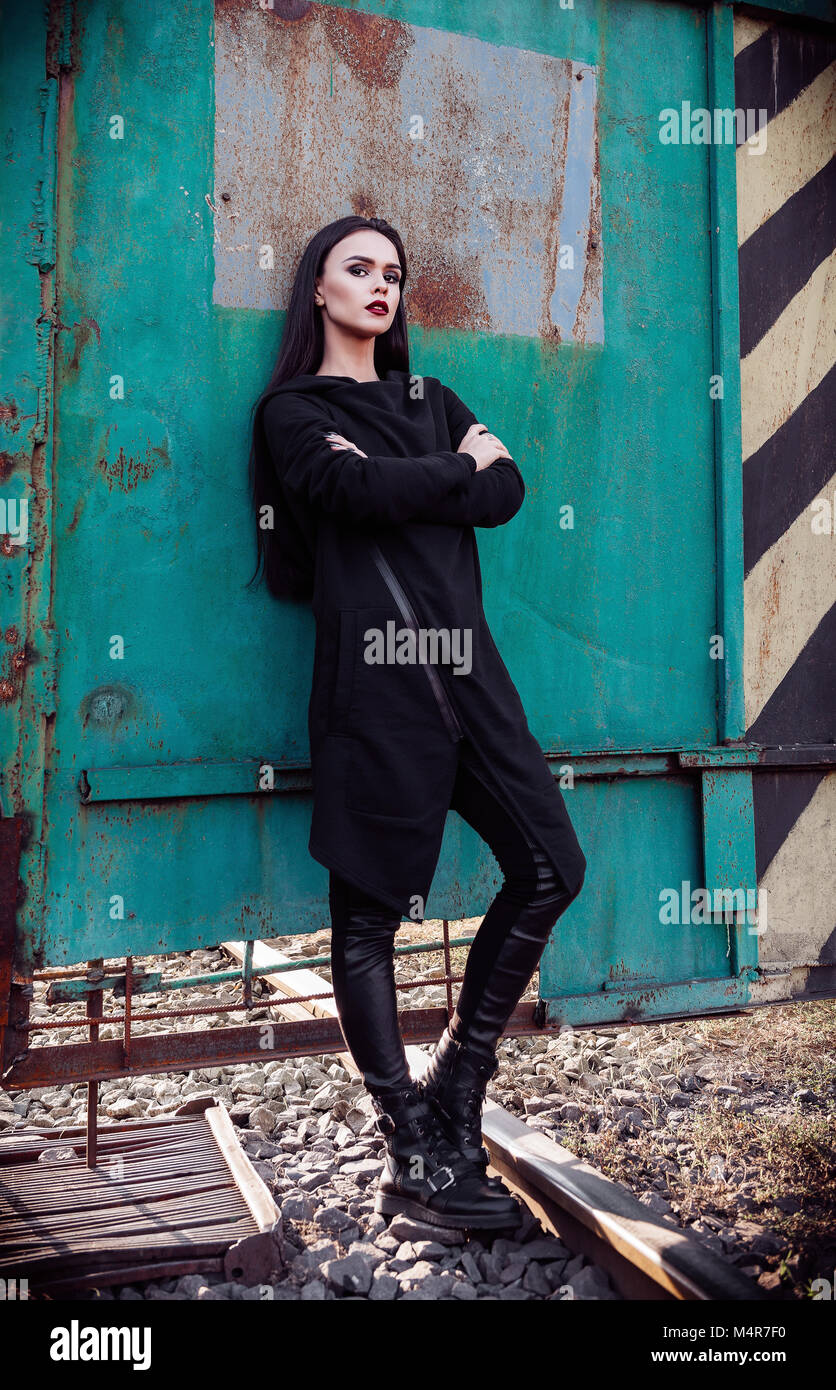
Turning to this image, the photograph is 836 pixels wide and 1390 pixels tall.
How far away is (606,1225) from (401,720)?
3.61ft

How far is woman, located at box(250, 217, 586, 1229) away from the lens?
2.13 meters

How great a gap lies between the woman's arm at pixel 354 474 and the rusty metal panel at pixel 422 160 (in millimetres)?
510

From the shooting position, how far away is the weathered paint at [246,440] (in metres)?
2.33

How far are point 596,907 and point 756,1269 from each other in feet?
2.97

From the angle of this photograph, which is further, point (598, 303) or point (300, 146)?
point (598, 303)

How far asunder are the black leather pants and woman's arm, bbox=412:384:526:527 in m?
0.55

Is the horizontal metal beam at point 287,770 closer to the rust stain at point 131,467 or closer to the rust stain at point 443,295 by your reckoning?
the rust stain at point 131,467

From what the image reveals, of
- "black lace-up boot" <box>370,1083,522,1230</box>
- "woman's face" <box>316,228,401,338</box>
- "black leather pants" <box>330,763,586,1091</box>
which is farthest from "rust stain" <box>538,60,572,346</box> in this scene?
"black lace-up boot" <box>370,1083,522,1230</box>

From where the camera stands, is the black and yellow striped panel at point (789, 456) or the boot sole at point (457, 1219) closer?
the boot sole at point (457, 1219)

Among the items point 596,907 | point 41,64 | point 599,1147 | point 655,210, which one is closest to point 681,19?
point 655,210

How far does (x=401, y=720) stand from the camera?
2.16 meters

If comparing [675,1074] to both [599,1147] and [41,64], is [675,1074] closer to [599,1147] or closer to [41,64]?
[599,1147]

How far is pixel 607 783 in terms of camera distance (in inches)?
109

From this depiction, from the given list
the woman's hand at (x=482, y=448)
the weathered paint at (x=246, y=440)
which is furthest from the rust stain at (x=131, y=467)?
the woman's hand at (x=482, y=448)
